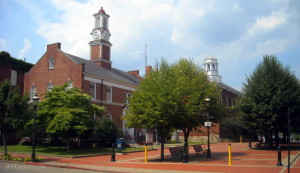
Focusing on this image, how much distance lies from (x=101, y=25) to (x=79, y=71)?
45.4 feet

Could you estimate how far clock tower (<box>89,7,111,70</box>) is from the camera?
47125 millimetres

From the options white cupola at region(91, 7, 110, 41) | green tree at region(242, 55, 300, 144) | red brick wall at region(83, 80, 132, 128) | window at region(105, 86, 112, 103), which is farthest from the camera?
white cupola at region(91, 7, 110, 41)

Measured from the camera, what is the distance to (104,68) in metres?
46.3

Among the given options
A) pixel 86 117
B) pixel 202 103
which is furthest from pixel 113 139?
pixel 202 103

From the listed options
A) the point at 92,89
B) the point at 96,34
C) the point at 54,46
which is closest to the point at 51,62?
the point at 54,46

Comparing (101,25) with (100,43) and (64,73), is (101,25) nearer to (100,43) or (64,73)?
A: (100,43)

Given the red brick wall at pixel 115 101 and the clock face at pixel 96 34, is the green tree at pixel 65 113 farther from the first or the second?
the clock face at pixel 96 34

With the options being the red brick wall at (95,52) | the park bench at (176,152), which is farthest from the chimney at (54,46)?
the park bench at (176,152)

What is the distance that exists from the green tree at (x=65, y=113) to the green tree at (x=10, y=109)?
287 centimetres

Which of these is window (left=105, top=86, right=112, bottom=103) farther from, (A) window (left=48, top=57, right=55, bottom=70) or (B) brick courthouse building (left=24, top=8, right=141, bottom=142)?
(A) window (left=48, top=57, right=55, bottom=70)

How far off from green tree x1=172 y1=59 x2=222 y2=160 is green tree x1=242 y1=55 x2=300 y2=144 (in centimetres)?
679

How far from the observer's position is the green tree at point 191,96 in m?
20.2

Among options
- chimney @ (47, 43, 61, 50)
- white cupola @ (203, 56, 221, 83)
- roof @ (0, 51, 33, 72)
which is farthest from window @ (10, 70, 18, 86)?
white cupola @ (203, 56, 221, 83)

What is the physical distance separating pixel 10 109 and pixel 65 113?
171 inches
